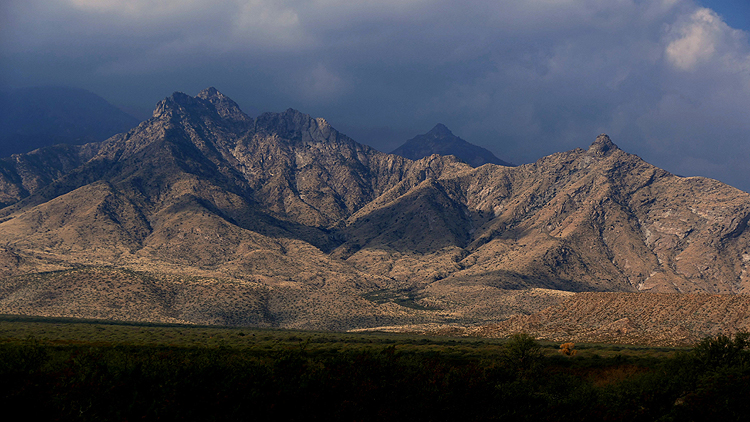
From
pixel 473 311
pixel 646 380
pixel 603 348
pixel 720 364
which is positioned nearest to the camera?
pixel 646 380

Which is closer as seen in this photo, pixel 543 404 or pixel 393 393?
pixel 393 393

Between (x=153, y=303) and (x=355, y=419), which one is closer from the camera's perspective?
(x=355, y=419)

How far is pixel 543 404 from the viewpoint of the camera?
28.0 meters

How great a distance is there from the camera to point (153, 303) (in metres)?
181

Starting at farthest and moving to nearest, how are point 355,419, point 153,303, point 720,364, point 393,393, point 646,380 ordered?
point 153,303 → point 720,364 → point 646,380 → point 393,393 → point 355,419

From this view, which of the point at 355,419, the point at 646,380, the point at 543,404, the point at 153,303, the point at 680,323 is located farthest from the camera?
the point at 153,303

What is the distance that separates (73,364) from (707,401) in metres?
35.2

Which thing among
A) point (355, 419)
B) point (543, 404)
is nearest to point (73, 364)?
point (355, 419)

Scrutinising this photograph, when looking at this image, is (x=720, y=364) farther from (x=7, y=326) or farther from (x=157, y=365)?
(x=7, y=326)

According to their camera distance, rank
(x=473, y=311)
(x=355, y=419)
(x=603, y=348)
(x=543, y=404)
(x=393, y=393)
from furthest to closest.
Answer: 1. (x=473, y=311)
2. (x=603, y=348)
3. (x=543, y=404)
4. (x=393, y=393)
5. (x=355, y=419)

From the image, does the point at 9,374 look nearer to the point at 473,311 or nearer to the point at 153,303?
the point at 153,303

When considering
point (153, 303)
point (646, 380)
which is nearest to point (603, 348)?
point (646, 380)

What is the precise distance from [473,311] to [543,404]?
176343mm

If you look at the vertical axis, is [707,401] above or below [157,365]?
below
